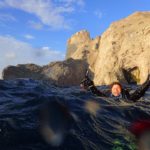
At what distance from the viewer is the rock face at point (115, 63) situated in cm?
4519

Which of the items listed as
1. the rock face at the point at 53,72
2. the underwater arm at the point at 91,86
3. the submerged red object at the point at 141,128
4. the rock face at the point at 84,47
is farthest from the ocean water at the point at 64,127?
the rock face at the point at 84,47

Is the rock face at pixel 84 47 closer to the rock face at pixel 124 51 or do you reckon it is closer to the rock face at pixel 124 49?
the rock face at pixel 124 51

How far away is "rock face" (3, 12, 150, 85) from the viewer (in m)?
45.2

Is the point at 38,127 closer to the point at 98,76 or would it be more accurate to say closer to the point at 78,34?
the point at 98,76

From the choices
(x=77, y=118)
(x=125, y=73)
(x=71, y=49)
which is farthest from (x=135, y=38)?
(x=77, y=118)

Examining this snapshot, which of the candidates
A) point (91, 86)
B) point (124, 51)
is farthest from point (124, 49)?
point (91, 86)

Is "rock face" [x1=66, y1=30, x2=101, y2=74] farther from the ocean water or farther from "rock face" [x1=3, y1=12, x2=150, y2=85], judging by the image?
the ocean water

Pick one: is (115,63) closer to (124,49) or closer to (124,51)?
(124,51)

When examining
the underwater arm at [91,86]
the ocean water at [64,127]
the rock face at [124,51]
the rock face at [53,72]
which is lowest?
the ocean water at [64,127]

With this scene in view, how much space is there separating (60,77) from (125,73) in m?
9.25

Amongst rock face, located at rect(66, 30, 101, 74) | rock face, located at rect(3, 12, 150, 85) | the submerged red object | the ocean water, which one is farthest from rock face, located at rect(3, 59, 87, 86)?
the submerged red object

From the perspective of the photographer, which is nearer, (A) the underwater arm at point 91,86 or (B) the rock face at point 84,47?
(A) the underwater arm at point 91,86

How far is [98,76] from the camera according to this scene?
52.8 metres

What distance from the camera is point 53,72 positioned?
48.9m
